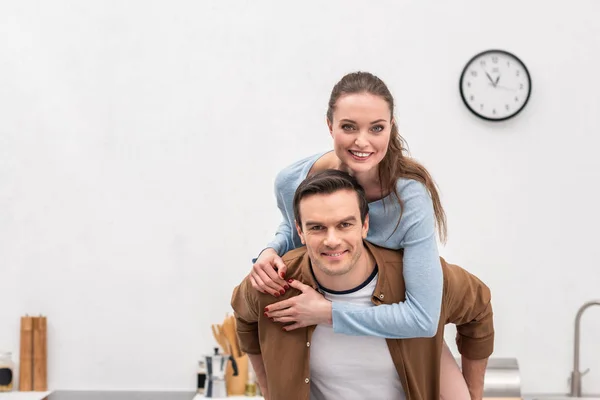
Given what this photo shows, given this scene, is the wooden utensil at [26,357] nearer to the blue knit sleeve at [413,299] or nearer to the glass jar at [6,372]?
the glass jar at [6,372]

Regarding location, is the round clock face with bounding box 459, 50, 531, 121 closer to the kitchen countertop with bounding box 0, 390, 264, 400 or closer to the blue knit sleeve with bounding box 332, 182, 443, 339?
the blue knit sleeve with bounding box 332, 182, 443, 339

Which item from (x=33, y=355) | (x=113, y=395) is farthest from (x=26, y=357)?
(x=113, y=395)

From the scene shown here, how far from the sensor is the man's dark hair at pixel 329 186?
2027 mm

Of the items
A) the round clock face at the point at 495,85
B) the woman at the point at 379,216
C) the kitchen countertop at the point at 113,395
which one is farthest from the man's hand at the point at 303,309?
the round clock face at the point at 495,85

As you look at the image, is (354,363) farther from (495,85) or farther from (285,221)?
(495,85)

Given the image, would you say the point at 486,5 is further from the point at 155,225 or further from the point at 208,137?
the point at 155,225

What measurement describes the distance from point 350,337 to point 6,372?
6.60 feet

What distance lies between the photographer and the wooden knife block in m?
3.57

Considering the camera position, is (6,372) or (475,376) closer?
(475,376)

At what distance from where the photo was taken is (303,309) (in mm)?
2078

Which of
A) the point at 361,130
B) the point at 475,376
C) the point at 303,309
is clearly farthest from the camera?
the point at 475,376

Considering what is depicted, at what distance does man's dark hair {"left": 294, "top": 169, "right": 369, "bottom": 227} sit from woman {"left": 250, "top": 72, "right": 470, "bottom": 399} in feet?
0.12

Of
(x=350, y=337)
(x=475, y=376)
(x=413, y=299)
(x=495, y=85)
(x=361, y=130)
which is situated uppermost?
(x=495, y=85)

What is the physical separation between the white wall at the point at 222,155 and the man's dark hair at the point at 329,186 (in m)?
1.54
